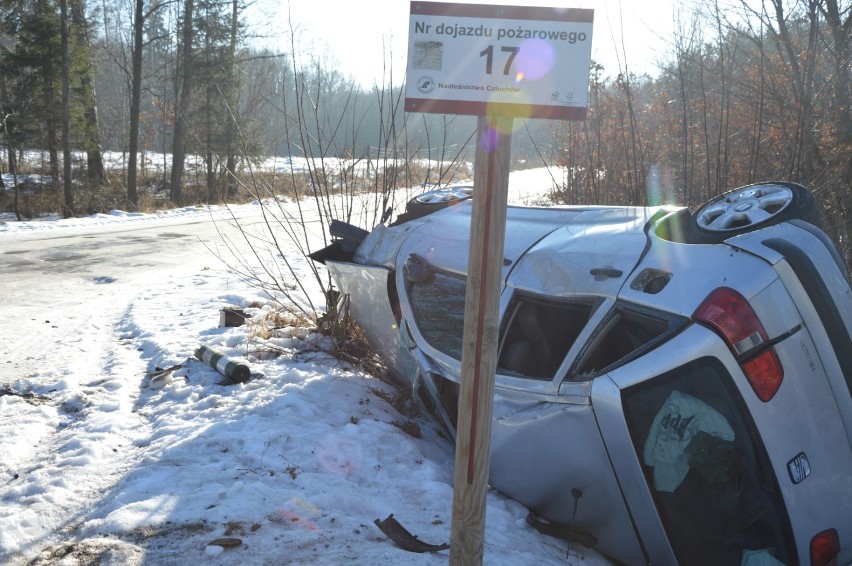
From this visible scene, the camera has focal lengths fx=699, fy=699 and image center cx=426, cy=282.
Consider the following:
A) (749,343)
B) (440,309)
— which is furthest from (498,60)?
(440,309)

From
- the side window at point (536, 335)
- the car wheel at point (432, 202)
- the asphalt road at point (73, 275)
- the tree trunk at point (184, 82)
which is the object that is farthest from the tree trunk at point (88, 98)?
the side window at point (536, 335)

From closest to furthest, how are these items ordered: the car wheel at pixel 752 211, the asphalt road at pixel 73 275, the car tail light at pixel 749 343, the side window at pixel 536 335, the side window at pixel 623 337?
the car tail light at pixel 749 343
the side window at pixel 623 337
the car wheel at pixel 752 211
the side window at pixel 536 335
the asphalt road at pixel 73 275

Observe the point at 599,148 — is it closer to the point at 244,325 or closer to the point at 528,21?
the point at 244,325

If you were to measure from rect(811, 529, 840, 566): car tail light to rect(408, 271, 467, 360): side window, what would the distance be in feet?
6.30

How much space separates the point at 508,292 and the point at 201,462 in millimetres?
1887

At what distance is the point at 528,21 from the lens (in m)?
2.16

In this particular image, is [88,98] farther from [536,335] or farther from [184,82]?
[536,335]

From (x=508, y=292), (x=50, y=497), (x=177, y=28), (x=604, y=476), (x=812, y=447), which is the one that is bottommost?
(x=50, y=497)

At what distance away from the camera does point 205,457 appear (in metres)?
3.84

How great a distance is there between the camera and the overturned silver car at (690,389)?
256 centimetres

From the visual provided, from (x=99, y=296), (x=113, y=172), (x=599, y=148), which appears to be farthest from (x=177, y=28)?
(x=599, y=148)

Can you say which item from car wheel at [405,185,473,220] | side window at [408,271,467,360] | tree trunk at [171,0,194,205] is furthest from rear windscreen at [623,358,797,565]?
tree trunk at [171,0,194,205]

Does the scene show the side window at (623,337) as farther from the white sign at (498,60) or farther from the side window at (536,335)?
the white sign at (498,60)

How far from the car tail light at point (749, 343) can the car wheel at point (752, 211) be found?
49cm
